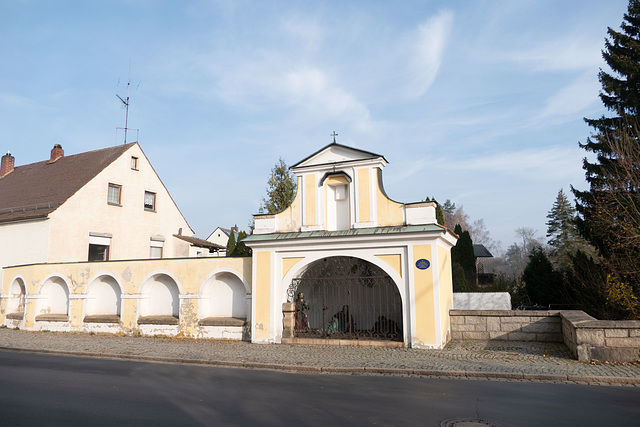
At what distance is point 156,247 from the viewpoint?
28828 mm

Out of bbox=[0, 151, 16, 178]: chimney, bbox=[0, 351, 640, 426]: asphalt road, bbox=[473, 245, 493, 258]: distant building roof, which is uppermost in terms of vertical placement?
bbox=[0, 151, 16, 178]: chimney

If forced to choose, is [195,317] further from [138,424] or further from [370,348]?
[138,424]

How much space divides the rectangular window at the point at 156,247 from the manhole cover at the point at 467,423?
82.6 ft

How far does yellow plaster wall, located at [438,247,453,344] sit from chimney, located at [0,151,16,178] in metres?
31.4

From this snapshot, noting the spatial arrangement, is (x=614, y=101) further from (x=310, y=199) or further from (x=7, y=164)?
(x=7, y=164)

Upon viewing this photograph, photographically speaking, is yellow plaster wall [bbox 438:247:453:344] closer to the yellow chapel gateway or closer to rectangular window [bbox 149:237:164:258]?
the yellow chapel gateway

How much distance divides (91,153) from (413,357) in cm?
2505

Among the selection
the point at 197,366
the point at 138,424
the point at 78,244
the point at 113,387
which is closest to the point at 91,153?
the point at 78,244

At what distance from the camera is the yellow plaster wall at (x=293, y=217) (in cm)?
1563

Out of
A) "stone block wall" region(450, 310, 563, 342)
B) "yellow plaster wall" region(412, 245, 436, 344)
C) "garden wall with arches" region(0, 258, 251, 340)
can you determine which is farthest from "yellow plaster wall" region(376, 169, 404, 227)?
"garden wall with arches" region(0, 258, 251, 340)

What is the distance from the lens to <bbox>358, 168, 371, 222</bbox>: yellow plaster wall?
14750mm

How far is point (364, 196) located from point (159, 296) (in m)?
9.26

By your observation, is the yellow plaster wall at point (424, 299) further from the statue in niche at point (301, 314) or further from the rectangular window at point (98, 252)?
the rectangular window at point (98, 252)

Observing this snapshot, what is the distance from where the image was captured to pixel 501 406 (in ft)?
22.9
